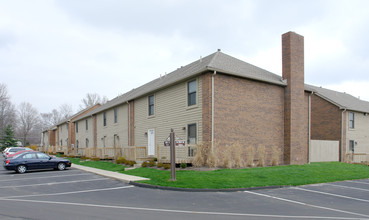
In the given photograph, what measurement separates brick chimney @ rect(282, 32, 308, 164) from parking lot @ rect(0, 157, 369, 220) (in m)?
6.24

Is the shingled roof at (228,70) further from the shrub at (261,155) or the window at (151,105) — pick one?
the shrub at (261,155)

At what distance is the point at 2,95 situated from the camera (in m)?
68.2

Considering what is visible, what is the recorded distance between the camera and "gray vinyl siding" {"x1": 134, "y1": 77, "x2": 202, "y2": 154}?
1675 cm

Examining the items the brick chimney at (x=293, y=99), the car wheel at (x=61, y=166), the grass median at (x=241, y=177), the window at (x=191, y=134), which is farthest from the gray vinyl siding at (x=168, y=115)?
the brick chimney at (x=293, y=99)

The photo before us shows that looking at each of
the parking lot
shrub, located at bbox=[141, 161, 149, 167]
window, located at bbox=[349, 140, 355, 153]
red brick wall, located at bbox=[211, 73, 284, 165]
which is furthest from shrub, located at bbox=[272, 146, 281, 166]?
window, located at bbox=[349, 140, 355, 153]

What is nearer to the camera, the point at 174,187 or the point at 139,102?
the point at 174,187

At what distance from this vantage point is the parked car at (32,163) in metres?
17.9

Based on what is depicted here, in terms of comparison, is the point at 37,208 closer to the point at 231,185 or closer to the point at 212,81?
the point at 231,185

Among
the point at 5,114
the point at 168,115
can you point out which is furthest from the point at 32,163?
the point at 5,114

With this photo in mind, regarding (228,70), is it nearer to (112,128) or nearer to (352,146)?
(112,128)

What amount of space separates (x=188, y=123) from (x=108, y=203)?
889cm

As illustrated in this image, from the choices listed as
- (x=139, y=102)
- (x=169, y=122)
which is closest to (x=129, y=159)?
(x=169, y=122)

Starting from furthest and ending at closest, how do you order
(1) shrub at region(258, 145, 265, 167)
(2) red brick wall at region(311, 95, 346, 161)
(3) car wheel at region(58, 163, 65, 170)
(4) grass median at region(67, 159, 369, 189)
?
(2) red brick wall at region(311, 95, 346, 161) < (3) car wheel at region(58, 163, 65, 170) < (1) shrub at region(258, 145, 265, 167) < (4) grass median at region(67, 159, 369, 189)

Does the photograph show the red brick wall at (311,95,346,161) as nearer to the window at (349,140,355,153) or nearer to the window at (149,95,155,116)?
the window at (349,140,355,153)
